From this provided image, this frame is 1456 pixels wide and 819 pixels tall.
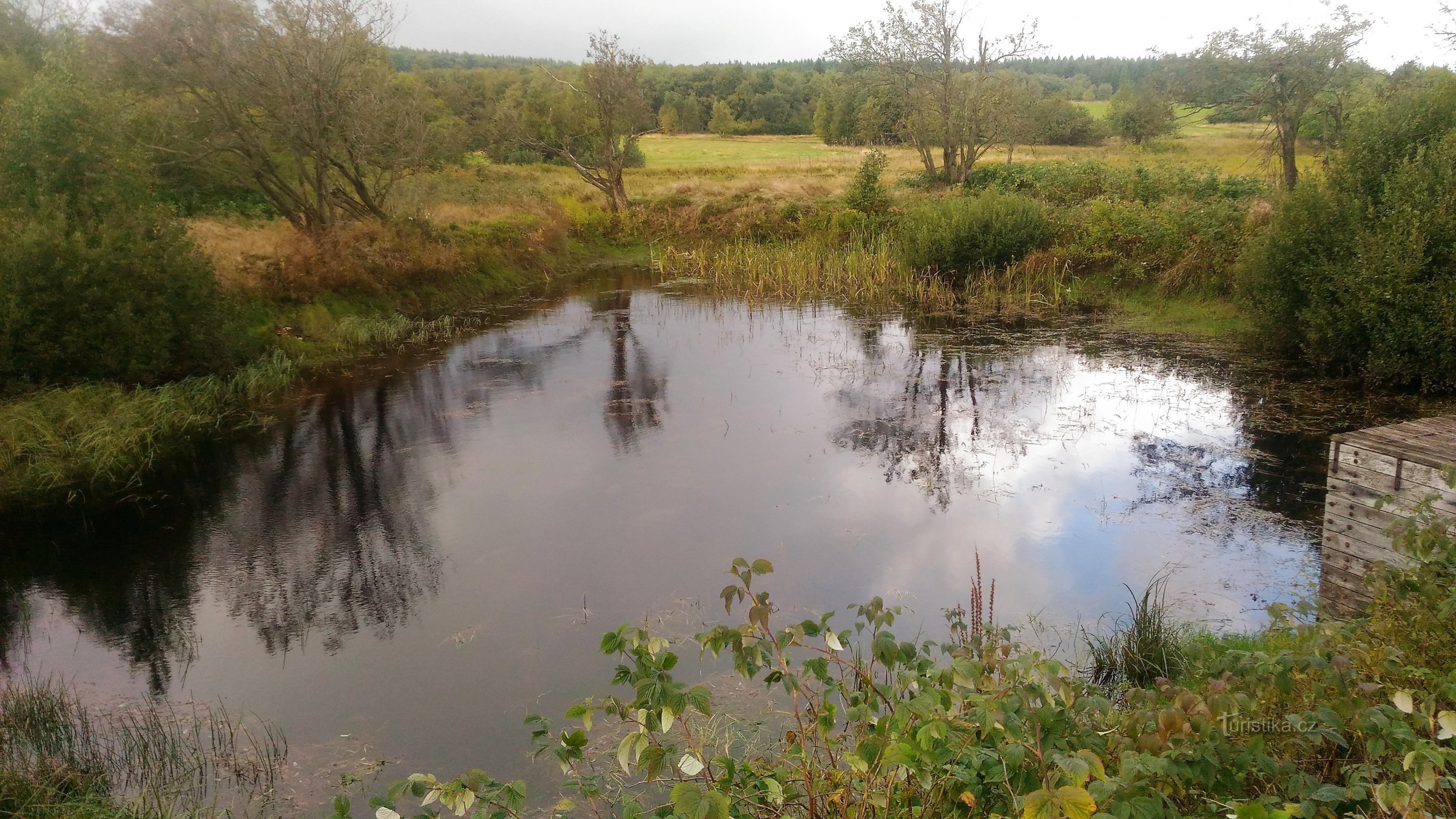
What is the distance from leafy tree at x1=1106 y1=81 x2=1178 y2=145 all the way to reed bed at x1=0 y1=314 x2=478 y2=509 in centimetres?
3154

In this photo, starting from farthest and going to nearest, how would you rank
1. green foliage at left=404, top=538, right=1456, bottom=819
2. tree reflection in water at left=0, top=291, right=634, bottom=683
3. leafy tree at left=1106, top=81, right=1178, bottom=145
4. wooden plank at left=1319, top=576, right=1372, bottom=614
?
leafy tree at left=1106, top=81, right=1178, bottom=145 → tree reflection in water at left=0, top=291, right=634, bottom=683 → wooden plank at left=1319, top=576, right=1372, bottom=614 → green foliage at left=404, top=538, right=1456, bottom=819

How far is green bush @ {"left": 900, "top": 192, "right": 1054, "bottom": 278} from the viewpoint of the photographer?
18.9 meters

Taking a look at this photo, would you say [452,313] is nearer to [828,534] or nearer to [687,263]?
[687,263]

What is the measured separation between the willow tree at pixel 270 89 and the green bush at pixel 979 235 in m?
11.9

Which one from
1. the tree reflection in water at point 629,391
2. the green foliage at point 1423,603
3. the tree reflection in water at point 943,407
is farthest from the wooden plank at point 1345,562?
the tree reflection in water at point 629,391

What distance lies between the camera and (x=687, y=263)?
24969 millimetres

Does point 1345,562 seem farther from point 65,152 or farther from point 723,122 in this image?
point 723,122

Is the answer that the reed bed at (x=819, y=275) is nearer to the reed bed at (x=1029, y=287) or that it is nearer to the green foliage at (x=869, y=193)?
the reed bed at (x=1029, y=287)

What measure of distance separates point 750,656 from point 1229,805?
1419 mm

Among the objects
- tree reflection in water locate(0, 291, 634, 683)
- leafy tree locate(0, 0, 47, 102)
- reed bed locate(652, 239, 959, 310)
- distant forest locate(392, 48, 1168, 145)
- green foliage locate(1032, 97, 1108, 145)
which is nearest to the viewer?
tree reflection in water locate(0, 291, 634, 683)

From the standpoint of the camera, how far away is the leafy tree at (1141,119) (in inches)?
1412

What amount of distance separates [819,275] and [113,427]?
14.8 meters

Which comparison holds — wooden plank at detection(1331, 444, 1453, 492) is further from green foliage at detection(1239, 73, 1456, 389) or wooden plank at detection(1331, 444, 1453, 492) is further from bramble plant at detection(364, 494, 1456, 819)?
green foliage at detection(1239, 73, 1456, 389)

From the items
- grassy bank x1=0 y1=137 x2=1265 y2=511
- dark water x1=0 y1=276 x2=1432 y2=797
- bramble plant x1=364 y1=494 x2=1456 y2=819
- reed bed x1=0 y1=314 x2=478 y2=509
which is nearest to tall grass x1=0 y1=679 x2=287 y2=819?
dark water x1=0 y1=276 x2=1432 y2=797
